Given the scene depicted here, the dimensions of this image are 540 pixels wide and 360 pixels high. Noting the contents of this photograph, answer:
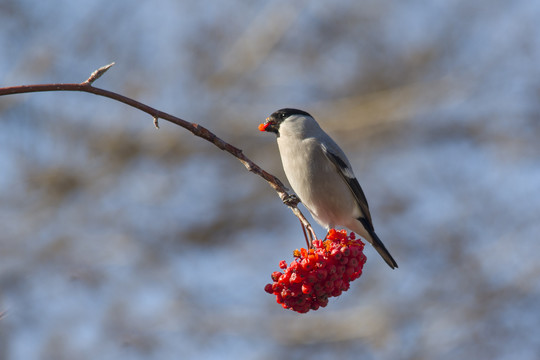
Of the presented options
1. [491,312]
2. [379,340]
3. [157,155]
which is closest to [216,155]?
[157,155]

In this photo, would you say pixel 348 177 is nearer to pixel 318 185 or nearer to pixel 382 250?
pixel 318 185

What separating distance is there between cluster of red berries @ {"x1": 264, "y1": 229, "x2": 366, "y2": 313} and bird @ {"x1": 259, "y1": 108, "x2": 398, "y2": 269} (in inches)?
64.0

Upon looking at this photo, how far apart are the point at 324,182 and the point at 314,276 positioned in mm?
1922

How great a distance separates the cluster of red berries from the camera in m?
3.32

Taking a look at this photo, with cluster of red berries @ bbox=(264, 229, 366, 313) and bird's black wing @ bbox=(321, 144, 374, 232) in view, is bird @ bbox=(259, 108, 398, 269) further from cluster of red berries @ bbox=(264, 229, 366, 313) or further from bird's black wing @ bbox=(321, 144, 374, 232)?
cluster of red berries @ bbox=(264, 229, 366, 313)

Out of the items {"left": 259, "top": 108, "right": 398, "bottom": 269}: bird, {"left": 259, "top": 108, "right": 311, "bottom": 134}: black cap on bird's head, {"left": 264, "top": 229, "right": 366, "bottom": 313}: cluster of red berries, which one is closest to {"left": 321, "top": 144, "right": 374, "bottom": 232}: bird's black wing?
{"left": 259, "top": 108, "right": 398, "bottom": 269}: bird

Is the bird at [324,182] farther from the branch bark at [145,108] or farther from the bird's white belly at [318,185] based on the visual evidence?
the branch bark at [145,108]

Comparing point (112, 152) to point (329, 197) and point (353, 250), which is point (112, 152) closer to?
point (329, 197)

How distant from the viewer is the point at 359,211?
5352 mm

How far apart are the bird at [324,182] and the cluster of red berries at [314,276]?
64.0 inches

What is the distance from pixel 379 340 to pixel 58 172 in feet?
21.6

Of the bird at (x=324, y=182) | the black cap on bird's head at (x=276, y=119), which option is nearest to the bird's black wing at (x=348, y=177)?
the bird at (x=324, y=182)

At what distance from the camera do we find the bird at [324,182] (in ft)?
16.9

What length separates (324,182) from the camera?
5156 mm
